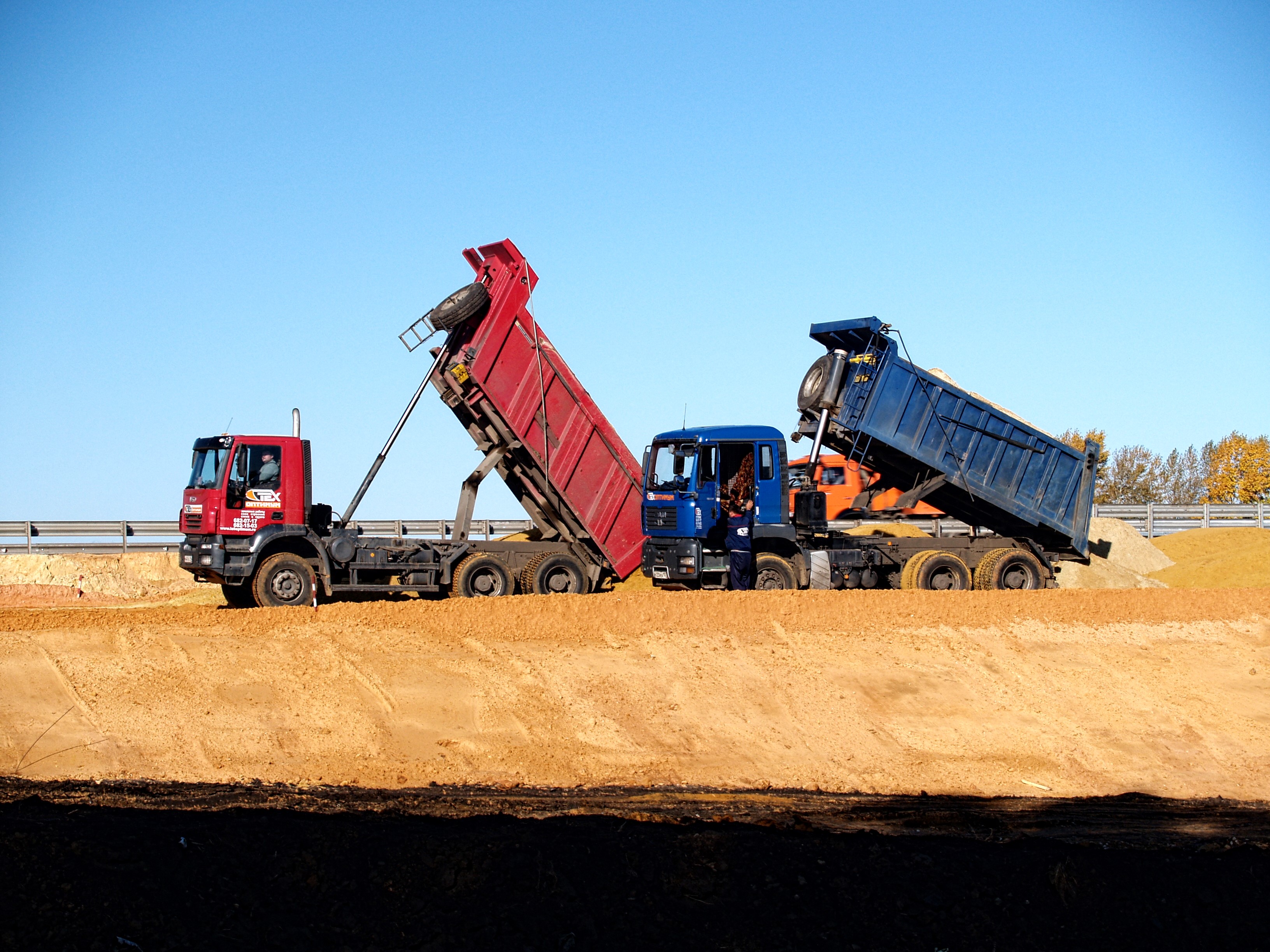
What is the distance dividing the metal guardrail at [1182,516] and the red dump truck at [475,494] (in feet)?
60.2

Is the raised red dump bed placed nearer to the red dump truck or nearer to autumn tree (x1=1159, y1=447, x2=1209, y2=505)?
the red dump truck

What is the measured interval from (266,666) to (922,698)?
7.58 meters

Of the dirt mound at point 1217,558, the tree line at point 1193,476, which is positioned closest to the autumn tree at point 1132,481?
the tree line at point 1193,476

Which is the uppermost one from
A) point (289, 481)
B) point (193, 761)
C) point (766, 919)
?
point (289, 481)

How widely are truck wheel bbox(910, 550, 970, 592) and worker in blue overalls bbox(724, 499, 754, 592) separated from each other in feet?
11.2

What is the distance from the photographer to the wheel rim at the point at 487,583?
17031 millimetres

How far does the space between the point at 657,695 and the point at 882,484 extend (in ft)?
26.5

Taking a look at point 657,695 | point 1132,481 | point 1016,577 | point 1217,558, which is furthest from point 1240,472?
point 657,695

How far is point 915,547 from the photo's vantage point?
1839 cm

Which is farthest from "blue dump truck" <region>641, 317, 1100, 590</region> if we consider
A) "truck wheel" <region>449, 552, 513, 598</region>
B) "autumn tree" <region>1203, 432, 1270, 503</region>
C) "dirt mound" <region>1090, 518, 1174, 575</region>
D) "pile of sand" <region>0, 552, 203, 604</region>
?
"autumn tree" <region>1203, 432, 1270, 503</region>

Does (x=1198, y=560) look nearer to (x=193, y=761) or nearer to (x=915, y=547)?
(x=915, y=547)

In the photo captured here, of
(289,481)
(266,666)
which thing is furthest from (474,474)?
(266,666)

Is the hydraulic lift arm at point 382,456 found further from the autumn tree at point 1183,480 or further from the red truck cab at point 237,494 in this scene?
the autumn tree at point 1183,480

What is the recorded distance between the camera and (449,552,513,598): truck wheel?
1686 cm
